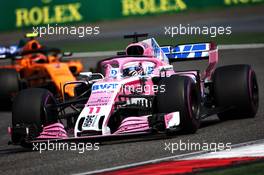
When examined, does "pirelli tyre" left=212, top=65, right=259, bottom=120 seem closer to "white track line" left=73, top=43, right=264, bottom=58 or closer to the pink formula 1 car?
the pink formula 1 car

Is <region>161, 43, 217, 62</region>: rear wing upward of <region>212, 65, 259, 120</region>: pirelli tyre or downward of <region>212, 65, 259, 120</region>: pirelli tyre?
upward

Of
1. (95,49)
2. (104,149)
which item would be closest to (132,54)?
(104,149)

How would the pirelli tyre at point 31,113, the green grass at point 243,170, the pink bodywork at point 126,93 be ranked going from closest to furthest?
1. the green grass at point 243,170
2. the pink bodywork at point 126,93
3. the pirelli tyre at point 31,113

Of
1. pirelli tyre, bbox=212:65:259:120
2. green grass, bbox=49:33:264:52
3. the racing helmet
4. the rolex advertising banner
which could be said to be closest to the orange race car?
the racing helmet

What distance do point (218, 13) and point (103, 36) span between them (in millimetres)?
4839

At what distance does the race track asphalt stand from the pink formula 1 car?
20 cm

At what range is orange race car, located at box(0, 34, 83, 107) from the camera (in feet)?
63.1

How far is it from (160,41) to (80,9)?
7.24m

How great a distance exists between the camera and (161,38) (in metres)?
33.0

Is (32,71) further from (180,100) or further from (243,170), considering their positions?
(243,170)

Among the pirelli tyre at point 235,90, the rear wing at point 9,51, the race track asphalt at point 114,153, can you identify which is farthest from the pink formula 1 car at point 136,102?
the rear wing at point 9,51

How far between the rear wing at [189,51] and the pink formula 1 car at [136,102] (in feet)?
2.00

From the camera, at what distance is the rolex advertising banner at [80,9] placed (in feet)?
123

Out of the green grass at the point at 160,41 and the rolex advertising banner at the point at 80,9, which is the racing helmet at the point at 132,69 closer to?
the green grass at the point at 160,41
